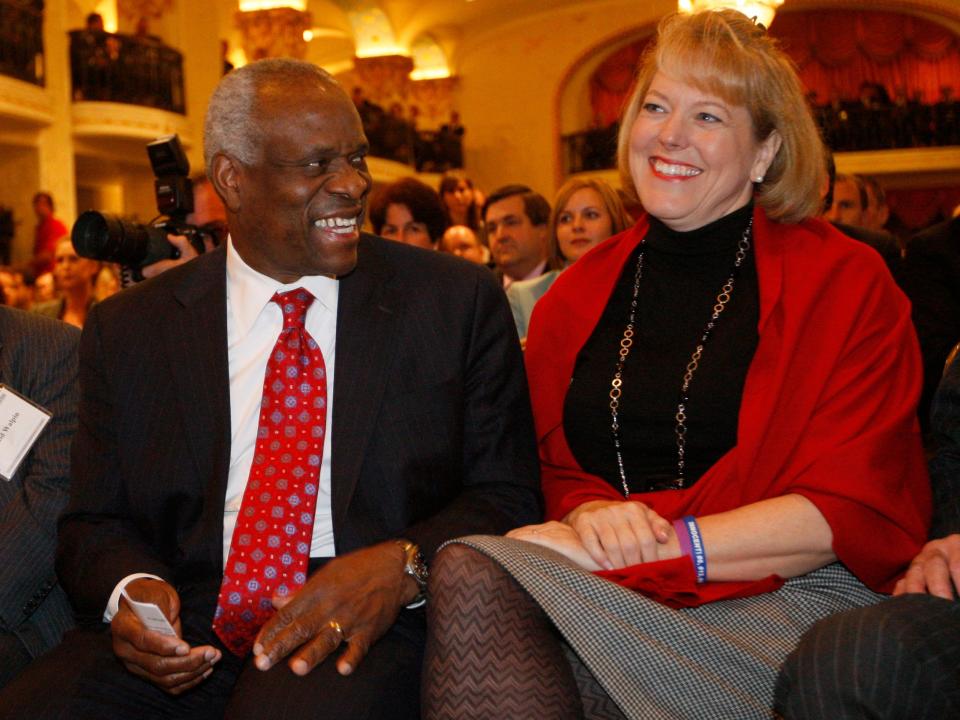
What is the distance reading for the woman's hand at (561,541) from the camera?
1.85 metres

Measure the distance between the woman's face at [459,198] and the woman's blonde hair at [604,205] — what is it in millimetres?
1866

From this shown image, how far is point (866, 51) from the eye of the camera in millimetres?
18609

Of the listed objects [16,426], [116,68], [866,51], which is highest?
[866,51]

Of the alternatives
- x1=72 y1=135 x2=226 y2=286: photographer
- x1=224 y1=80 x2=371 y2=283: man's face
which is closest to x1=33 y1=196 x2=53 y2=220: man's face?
x1=72 y1=135 x2=226 y2=286: photographer

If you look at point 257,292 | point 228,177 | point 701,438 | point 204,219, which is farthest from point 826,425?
point 204,219

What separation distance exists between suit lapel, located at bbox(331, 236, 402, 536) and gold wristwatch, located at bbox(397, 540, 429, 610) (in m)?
0.15

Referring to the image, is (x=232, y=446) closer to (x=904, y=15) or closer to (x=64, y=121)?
(x=64, y=121)

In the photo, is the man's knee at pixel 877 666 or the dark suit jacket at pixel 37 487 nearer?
the man's knee at pixel 877 666

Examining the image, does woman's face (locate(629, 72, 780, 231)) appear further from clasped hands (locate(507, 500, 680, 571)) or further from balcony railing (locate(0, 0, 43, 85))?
balcony railing (locate(0, 0, 43, 85))

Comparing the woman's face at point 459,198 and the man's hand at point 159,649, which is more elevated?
the woman's face at point 459,198

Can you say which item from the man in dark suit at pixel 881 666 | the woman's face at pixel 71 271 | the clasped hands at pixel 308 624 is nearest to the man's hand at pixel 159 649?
the clasped hands at pixel 308 624

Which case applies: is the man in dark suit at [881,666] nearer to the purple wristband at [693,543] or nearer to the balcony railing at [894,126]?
the purple wristband at [693,543]

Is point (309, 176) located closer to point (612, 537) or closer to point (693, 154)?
point (693, 154)

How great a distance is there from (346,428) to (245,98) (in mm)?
654
